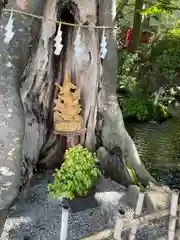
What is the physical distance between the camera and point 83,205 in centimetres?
441

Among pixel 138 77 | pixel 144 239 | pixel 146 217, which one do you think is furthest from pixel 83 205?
pixel 138 77

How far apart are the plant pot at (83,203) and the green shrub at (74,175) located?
0.08 m

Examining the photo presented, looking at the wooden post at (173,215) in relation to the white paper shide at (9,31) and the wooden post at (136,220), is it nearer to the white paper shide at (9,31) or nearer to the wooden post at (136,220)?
the wooden post at (136,220)

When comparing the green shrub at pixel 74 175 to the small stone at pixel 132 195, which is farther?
the small stone at pixel 132 195

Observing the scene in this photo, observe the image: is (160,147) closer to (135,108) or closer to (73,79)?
(135,108)

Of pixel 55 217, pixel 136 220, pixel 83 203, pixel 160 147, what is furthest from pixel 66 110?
pixel 160 147

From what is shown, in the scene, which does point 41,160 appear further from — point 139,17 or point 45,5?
point 139,17

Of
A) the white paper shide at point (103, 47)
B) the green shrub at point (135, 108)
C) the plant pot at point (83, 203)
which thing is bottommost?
the plant pot at point (83, 203)

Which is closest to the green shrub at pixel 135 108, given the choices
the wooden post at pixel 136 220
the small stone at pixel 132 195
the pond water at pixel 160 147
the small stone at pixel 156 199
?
the pond water at pixel 160 147

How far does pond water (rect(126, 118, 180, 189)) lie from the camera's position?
668 cm

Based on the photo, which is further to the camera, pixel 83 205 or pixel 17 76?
pixel 83 205

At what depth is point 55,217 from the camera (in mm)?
4324

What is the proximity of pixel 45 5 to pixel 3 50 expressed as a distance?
88 cm

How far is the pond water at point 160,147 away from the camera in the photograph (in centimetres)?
668
